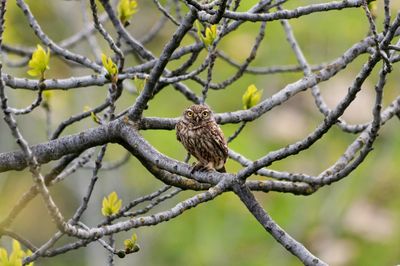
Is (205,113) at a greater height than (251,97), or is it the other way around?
(205,113)

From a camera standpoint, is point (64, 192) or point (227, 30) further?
point (64, 192)

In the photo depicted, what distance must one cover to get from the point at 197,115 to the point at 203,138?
0.19 metres

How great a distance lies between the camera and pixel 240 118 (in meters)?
5.14

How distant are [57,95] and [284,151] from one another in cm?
1057

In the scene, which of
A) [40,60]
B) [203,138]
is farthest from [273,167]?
[40,60]

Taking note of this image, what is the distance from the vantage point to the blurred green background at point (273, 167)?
14.0m

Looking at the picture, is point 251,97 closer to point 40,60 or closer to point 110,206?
point 110,206

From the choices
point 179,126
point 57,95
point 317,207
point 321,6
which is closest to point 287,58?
point 317,207

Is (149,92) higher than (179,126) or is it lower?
lower

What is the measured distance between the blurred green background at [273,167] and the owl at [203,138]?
7290mm

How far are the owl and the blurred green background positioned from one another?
7290 millimetres

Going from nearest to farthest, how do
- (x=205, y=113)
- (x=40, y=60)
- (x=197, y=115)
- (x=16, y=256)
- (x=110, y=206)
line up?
(x=16, y=256) < (x=40, y=60) < (x=110, y=206) < (x=205, y=113) < (x=197, y=115)

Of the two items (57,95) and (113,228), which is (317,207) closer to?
(57,95)

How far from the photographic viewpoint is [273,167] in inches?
537
